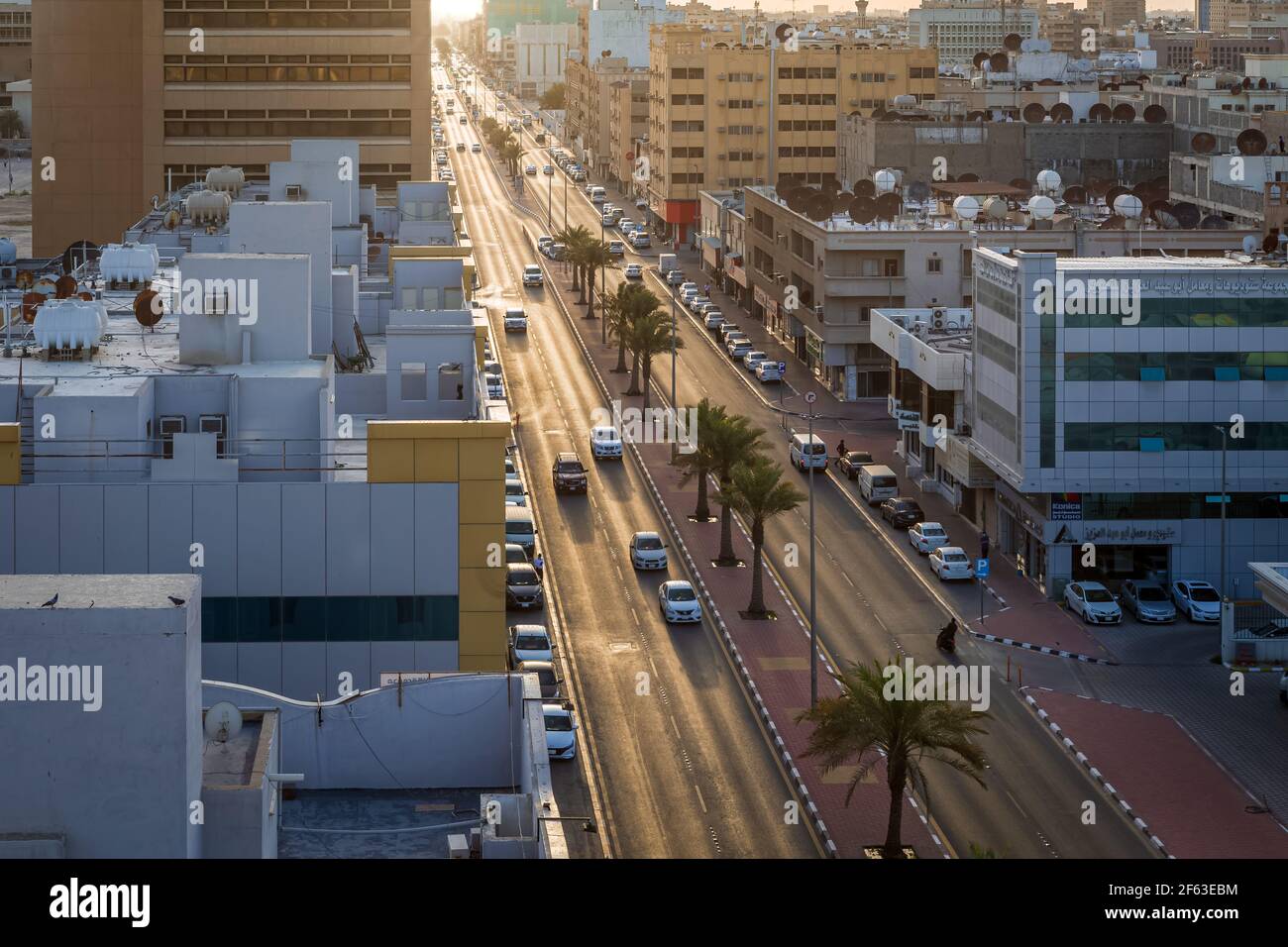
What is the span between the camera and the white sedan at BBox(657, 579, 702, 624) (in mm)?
58250

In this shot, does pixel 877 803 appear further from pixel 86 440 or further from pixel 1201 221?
pixel 1201 221

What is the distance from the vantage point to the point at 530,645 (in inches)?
2119

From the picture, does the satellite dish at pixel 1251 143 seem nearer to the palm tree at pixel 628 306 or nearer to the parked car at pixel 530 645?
the palm tree at pixel 628 306

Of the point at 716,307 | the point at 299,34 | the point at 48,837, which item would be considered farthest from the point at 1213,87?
the point at 48,837

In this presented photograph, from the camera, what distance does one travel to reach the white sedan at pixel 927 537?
65381 millimetres

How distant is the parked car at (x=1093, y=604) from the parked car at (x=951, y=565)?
3.97 m

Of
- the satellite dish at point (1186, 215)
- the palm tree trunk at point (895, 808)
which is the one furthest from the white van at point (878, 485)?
the palm tree trunk at point (895, 808)

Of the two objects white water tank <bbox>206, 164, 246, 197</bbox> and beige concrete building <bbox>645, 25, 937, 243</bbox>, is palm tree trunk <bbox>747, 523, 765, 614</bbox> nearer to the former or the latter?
white water tank <bbox>206, 164, 246, 197</bbox>

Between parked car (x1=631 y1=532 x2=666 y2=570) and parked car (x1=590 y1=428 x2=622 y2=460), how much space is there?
16087 millimetres

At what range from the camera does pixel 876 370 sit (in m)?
94.5

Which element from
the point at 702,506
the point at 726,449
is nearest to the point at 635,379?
the point at 702,506

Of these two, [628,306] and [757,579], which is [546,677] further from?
[628,306]

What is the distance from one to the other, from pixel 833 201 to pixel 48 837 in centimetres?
8982
